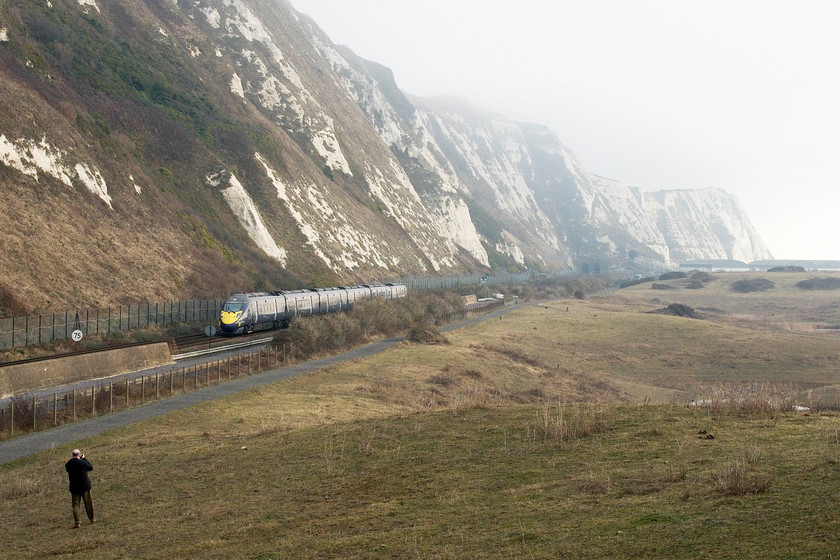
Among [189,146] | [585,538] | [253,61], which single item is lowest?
[585,538]

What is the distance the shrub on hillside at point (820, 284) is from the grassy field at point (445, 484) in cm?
12273

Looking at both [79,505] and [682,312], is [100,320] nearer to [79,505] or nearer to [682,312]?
[79,505]

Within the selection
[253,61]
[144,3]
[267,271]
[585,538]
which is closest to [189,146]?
[267,271]

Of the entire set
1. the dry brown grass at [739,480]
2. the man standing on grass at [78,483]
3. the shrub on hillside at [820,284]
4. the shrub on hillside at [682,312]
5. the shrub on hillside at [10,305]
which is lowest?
the shrub on hillside at [682,312]

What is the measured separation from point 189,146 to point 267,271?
61.5 ft

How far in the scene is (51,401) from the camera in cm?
2731

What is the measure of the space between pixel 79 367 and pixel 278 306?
76.5 ft

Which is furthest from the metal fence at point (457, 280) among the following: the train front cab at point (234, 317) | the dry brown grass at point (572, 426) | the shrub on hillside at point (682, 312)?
the dry brown grass at point (572, 426)

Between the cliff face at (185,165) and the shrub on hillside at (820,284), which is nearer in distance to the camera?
the cliff face at (185,165)

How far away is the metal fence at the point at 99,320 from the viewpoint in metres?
37.4

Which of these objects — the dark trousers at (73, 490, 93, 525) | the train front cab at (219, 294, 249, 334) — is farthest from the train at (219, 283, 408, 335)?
the dark trousers at (73, 490, 93, 525)

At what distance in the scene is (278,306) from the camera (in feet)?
185

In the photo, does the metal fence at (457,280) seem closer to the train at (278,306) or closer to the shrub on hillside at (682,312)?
the train at (278,306)

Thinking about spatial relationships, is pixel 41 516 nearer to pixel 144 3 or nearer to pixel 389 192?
pixel 144 3
